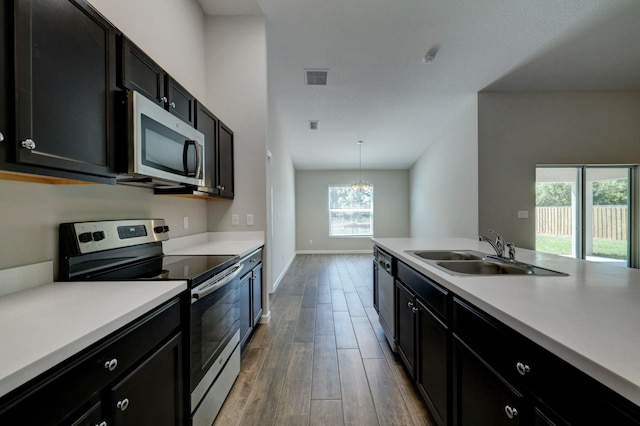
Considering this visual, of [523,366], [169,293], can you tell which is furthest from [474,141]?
[169,293]

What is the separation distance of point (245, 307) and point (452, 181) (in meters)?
4.50

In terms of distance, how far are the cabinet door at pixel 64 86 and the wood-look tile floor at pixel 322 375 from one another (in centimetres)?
159

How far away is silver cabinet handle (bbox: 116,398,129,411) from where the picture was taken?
2.73 feet

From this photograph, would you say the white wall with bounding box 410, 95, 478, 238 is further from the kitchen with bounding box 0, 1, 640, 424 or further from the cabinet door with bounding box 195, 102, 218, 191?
the cabinet door with bounding box 195, 102, 218, 191

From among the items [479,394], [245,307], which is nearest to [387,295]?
[245,307]

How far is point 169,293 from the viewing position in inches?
44.1

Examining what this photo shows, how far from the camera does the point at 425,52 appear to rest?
10.9 ft

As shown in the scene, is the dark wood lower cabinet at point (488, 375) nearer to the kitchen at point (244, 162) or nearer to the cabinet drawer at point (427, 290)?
the cabinet drawer at point (427, 290)

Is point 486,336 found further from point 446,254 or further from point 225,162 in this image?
point 225,162

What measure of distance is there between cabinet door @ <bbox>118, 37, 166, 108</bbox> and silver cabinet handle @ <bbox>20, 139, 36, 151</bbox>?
0.57 metres

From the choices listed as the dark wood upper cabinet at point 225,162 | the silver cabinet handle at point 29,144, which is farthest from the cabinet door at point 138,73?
the dark wood upper cabinet at point 225,162

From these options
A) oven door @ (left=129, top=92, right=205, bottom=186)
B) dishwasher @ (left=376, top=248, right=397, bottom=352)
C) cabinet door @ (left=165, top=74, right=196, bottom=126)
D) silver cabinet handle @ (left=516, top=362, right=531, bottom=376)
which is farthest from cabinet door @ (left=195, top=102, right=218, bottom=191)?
silver cabinet handle @ (left=516, top=362, right=531, bottom=376)

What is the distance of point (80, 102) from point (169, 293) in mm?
855

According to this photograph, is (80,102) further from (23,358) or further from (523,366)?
(523,366)
